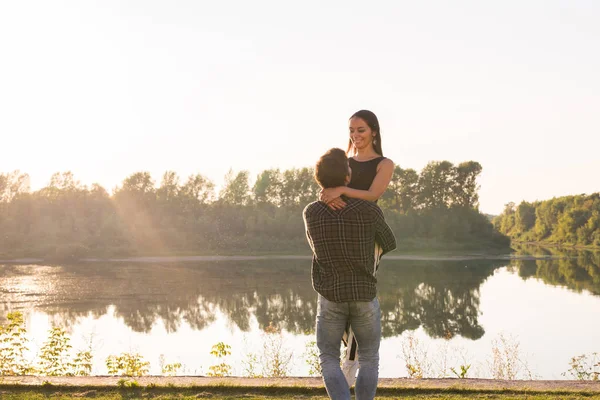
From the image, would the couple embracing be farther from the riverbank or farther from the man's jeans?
the riverbank

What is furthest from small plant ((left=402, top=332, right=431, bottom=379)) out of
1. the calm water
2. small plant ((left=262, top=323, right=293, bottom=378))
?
small plant ((left=262, top=323, right=293, bottom=378))

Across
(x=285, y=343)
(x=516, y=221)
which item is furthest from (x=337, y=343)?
(x=516, y=221)

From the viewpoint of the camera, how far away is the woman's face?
Result: 3.86 meters

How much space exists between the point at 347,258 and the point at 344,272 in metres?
0.09

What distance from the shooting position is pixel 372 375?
365cm

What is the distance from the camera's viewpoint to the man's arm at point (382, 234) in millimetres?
3521

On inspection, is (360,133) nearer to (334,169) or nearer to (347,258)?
(334,169)

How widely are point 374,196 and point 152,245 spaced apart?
6244 cm

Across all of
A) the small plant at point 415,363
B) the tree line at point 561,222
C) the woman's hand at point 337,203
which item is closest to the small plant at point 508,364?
the small plant at point 415,363

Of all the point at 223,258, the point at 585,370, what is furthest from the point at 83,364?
the point at 223,258

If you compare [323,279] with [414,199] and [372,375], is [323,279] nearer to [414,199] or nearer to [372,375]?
[372,375]

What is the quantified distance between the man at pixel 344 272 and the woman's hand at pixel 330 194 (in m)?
0.05

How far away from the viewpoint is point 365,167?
3820mm

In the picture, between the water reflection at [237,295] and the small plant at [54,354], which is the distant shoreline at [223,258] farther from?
the small plant at [54,354]
